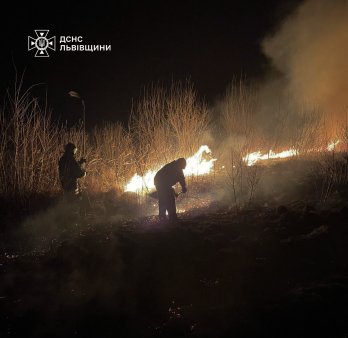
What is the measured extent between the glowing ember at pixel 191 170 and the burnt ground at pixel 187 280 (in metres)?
4.70

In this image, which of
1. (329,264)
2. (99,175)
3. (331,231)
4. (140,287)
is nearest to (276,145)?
(99,175)

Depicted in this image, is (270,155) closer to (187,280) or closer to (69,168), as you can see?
(69,168)

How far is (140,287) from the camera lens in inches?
216

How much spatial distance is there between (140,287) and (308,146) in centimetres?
1253

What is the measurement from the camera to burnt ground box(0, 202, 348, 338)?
4410mm

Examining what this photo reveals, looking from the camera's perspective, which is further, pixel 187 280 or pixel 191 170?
pixel 191 170

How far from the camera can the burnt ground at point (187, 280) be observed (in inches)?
174

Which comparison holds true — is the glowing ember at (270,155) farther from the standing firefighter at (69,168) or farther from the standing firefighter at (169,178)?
the standing firefighter at (69,168)

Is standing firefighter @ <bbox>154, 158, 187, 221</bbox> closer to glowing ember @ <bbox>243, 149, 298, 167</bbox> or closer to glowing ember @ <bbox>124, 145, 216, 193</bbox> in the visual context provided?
glowing ember @ <bbox>124, 145, 216, 193</bbox>

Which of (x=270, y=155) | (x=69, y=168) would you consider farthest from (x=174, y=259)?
(x=270, y=155)

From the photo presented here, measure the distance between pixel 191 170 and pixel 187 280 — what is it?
8671 millimetres

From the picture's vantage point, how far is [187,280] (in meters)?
5.58

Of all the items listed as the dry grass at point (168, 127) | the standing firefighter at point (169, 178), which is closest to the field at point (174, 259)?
the standing firefighter at point (169, 178)

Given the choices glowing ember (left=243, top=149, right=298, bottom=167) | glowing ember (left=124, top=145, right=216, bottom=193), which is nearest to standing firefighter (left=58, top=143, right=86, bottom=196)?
glowing ember (left=124, top=145, right=216, bottom=193)
